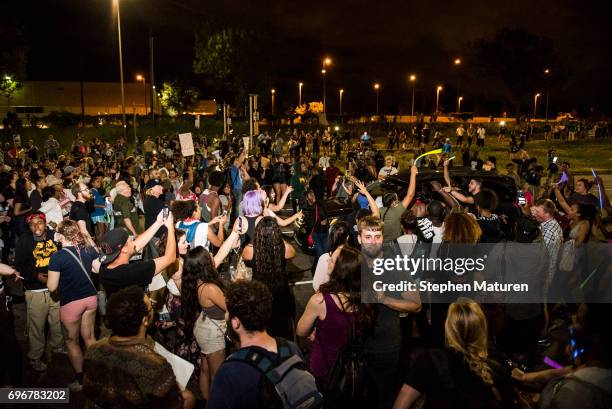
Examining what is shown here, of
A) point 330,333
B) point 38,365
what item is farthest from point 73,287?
point 330,333

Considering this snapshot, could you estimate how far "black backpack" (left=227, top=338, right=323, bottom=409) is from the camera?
8.10ft

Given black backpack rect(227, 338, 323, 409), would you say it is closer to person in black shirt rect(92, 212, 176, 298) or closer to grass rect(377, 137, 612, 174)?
person in black shirt rect(92, 212, 176, 298)

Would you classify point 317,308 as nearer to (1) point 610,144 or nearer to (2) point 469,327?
(2) point 469,327

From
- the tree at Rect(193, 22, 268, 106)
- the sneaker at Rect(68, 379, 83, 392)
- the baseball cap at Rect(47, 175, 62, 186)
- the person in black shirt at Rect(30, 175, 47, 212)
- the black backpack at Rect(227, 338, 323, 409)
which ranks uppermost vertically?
the tree at Rect(193, 22, 268, 106)

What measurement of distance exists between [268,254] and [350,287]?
121 cm

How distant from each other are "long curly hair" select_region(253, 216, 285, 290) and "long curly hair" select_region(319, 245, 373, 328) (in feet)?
3.42

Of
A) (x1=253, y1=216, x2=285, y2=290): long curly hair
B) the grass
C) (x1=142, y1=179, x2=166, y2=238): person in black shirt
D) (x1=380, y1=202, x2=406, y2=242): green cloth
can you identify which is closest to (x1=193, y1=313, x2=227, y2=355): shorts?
(x1=253, y1=216, x2=285, y2=290): long curly hair

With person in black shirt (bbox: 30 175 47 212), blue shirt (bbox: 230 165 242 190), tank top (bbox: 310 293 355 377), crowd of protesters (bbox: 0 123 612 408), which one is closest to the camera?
crowd of protesters (bbox: 0 123 612 408)

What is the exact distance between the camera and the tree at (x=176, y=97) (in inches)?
2781

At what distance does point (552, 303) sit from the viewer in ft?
21.4

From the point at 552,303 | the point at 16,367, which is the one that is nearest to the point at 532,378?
the point at 552,303

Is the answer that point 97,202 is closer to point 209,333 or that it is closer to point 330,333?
point 209,333

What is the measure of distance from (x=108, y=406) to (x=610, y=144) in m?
44.5

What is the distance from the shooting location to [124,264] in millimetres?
4590
